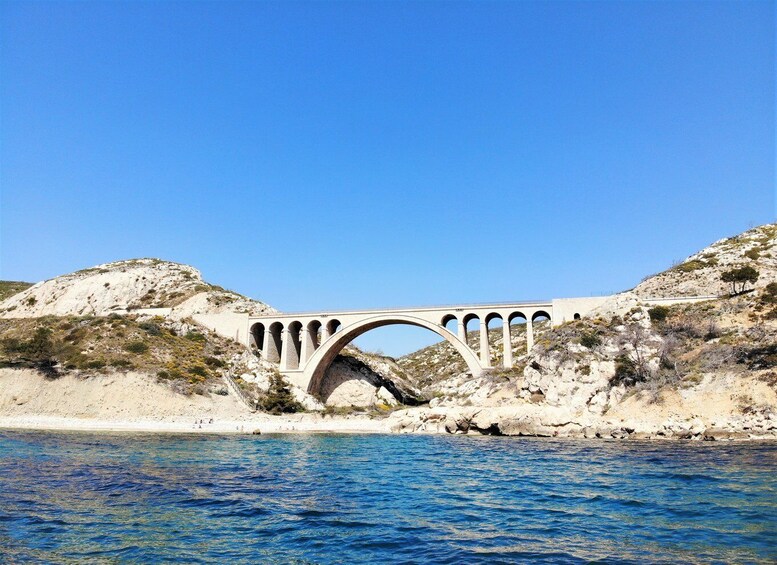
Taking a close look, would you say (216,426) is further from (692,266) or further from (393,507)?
(692,266)

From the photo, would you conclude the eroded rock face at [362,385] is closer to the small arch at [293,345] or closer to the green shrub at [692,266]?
the small arch at [293,345]

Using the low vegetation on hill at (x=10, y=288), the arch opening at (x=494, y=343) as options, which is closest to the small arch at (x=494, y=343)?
the arch opening at (x=494, y=343)

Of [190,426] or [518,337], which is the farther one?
[518,337]

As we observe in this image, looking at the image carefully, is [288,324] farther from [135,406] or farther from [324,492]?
[324,492]

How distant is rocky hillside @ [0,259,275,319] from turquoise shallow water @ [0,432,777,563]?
5008cm

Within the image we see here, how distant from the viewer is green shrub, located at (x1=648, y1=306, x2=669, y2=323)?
47719 mm

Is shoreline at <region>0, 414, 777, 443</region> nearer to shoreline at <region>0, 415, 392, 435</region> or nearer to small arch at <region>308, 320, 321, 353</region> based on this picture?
shoreline at <region>0, 415, 392, 435</region>

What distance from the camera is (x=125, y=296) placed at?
80375mm

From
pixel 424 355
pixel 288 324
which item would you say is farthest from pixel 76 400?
pixel 424 355

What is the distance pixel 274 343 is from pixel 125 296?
98.8 feet

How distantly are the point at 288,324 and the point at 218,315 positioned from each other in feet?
32.8

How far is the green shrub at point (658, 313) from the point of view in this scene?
157 ft

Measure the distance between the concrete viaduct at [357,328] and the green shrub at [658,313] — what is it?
5.03m

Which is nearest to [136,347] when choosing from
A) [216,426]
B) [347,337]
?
[216,426]
